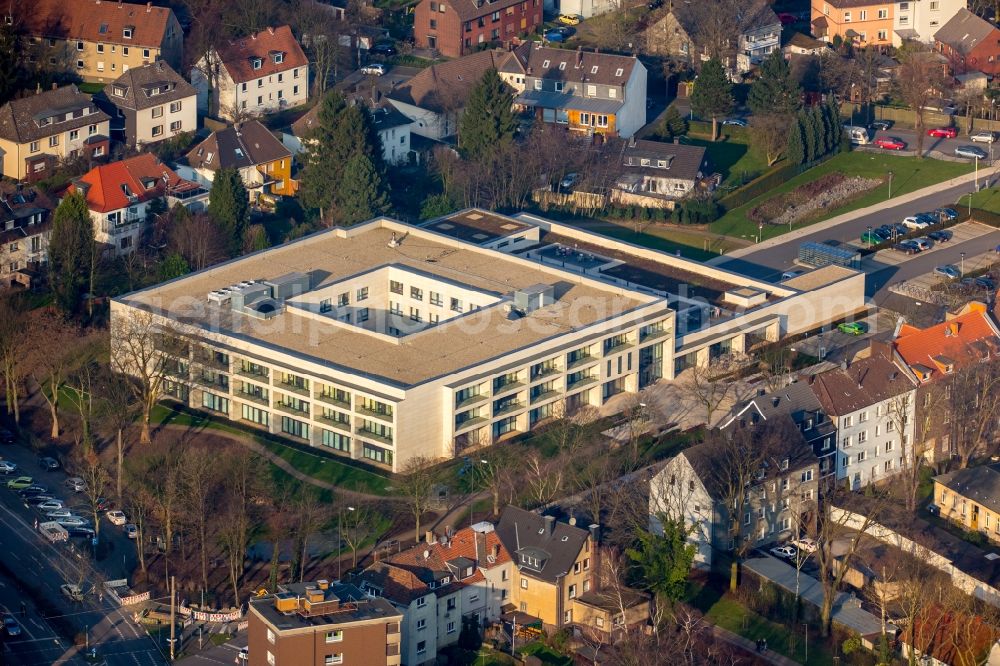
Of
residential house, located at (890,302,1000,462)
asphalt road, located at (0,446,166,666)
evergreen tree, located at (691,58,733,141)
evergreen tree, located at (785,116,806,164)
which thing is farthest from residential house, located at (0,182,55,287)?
residential house, located at (890,302,1000,462)

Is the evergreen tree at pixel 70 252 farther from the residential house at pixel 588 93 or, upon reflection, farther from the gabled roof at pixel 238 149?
the residential house at pixel 588 93

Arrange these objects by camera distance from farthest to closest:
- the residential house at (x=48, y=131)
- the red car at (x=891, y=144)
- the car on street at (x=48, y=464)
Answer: the red car at (x=891, y=144), the residential house at (x=48, y=131), the car on street at (x=48, y=464)

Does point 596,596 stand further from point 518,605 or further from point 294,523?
point 294,523

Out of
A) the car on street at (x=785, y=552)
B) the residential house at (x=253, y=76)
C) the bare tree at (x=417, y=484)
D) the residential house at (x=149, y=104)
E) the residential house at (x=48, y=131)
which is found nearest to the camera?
the car on street at (x=785, y=552)

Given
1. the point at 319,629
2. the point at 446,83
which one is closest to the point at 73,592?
the point at 319,629

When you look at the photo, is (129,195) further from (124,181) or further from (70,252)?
(70,252)

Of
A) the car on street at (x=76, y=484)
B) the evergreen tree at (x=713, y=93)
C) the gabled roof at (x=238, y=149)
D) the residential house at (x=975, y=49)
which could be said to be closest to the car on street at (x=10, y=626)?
the car on street at (x=76, y=484)
